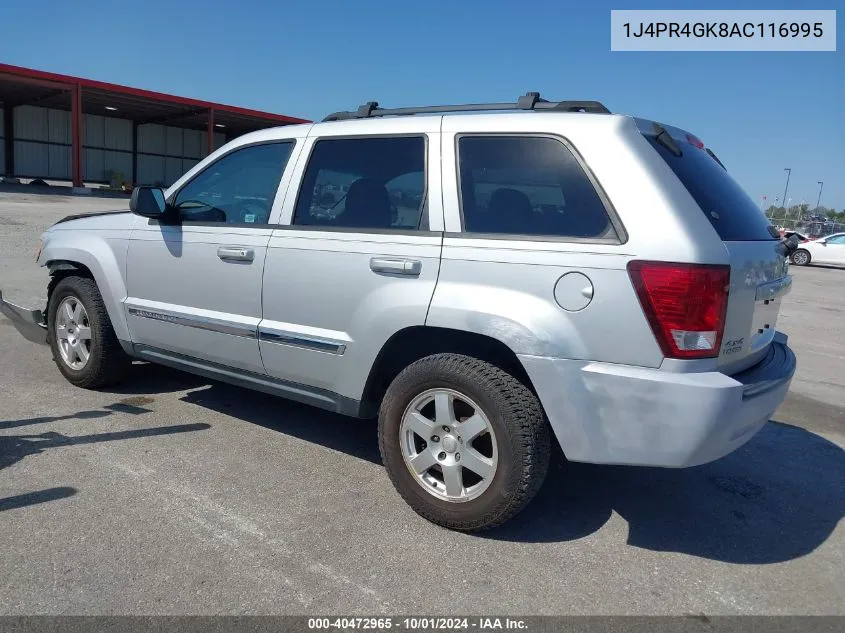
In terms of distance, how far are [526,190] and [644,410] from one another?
3.67 ft

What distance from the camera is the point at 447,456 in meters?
3.29

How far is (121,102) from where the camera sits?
32969mm

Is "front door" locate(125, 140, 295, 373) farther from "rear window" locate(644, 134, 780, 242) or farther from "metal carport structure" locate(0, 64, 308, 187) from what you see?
"metal carport structure" locate(0, 64, 308, 187)

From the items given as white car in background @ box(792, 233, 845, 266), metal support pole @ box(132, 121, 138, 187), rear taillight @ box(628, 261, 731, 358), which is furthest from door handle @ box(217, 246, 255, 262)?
metal support pole @ box(132, 121, 138, 187)

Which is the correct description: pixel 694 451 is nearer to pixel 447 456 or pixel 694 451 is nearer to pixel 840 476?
pixel 447 456

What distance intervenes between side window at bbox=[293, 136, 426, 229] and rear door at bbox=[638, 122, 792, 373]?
114cm

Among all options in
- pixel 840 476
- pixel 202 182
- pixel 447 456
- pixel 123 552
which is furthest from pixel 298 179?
pixel 840 476

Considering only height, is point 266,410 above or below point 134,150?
below

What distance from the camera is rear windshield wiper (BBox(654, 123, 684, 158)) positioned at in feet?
10.4

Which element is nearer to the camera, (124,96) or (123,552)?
(123,552)

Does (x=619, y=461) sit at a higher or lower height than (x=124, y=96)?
lower

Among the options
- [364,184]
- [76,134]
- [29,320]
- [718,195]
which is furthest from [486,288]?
[76,134]

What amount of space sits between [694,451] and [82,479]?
295 centimetres

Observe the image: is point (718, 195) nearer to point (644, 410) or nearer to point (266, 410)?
point (644, 410)
